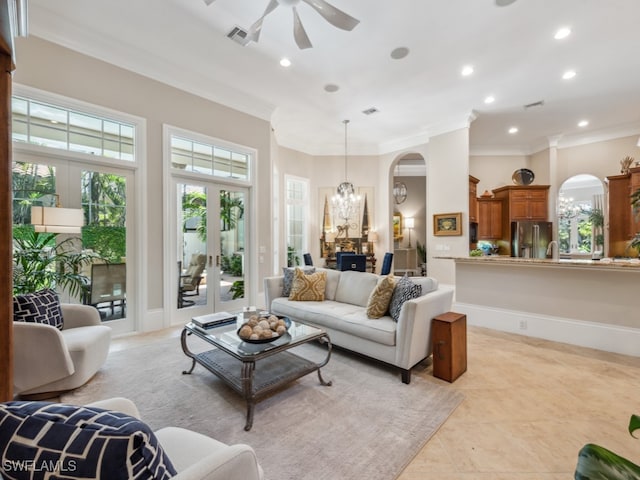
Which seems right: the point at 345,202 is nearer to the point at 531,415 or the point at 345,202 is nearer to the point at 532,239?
the point at 532,239

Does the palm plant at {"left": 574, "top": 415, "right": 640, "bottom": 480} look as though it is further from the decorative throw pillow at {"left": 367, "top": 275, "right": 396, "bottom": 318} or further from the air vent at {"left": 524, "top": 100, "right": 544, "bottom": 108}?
the air vent at {"left": 524, "top": 100, "right": 544, "bottom": 108}

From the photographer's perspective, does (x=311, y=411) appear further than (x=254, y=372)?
No

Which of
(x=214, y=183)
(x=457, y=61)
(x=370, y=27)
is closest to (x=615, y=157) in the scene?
(x=457, y=61)

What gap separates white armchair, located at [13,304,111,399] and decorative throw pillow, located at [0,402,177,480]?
1980 millimetres

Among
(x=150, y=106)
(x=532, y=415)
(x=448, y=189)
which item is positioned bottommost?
(x=532, y=415)

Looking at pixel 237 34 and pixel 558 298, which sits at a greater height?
pixel 237 34

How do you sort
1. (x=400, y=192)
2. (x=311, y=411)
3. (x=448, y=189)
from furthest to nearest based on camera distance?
(x=400, y=192), (x=448, y=189), (x=311, y=411)

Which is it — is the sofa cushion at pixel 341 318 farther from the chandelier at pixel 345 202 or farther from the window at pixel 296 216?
the chandelier at pixel 345 202

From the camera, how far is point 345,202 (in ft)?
23.3

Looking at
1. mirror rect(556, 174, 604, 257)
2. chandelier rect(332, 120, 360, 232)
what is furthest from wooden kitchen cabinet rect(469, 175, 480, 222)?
chandelier rect(332, 120, 360, 232)

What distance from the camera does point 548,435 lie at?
6.37ft

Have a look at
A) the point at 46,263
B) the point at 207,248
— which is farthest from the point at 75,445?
the point at 207,248

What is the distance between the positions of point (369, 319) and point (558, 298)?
8.67 feet

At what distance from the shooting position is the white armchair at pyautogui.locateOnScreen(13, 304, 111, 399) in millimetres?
2166
